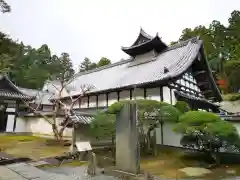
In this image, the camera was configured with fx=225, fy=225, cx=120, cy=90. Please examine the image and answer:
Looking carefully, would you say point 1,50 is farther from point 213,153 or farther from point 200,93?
point 200,93

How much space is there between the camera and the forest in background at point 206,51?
437 inches

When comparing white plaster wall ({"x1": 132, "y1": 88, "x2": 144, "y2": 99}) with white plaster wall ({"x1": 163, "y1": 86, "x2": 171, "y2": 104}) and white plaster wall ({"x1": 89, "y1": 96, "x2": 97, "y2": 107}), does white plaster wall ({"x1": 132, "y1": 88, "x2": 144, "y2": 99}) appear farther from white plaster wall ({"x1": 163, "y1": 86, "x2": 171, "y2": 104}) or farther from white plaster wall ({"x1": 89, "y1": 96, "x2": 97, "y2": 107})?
white plaster wall ({"x1": 89, "y1": 96, "x2": 97, "y2": 107})

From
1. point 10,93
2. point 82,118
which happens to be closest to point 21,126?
point 10,93

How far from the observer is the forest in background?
36.4 ft

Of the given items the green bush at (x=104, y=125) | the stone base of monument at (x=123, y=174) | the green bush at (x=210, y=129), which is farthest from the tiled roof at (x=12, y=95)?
the green bush at (x=210, y=129)

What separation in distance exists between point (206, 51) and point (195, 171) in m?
36.9

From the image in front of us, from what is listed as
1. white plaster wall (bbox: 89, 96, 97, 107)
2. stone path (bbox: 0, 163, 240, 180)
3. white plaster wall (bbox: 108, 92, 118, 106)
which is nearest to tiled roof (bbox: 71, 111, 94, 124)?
stone path (bbox: 0, 163, 240, 180)

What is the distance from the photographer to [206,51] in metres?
41.8

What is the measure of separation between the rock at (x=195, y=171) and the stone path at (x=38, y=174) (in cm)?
310

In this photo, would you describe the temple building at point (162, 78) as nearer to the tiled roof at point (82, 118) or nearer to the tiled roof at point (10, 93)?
the tiled roof at point (82, 118)

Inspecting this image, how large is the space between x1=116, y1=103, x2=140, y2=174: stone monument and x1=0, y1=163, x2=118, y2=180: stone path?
73 centimetres

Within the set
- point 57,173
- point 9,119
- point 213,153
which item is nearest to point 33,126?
point 9,119

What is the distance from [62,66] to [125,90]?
2256 inches

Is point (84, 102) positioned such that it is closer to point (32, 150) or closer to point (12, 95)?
point (12, 95)
